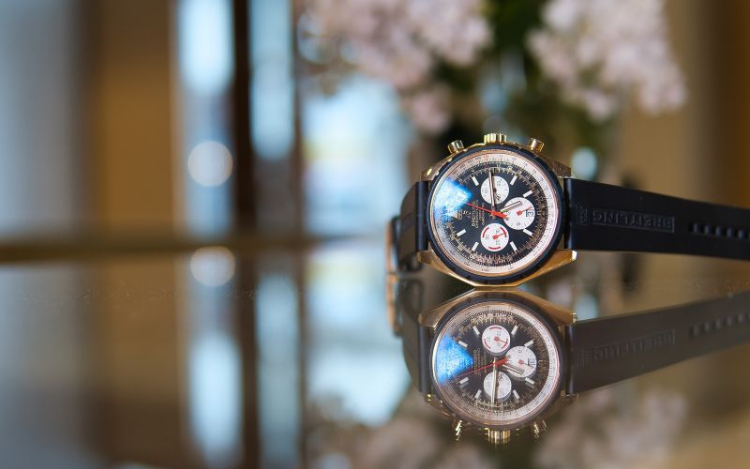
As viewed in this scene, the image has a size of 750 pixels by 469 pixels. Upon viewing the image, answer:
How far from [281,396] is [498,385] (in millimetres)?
127

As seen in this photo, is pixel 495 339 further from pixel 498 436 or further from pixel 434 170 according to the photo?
pixel 434 170

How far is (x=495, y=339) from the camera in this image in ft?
1.76

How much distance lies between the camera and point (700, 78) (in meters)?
3.20

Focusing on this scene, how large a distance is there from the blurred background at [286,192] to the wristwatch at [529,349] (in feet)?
0.08

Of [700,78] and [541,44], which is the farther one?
[700,78]

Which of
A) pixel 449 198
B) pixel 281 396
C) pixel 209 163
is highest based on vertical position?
pixel 209 163

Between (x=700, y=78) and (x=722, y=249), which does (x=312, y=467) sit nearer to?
(x=722, y=249)

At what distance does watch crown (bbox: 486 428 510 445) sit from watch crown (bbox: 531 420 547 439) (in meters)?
0.01

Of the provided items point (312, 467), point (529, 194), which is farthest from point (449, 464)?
point (529, 194)

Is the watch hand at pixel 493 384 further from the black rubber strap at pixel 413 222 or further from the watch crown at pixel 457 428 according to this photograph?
the black rubber strap at pixel 413 222

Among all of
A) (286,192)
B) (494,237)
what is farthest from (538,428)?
(286,192)

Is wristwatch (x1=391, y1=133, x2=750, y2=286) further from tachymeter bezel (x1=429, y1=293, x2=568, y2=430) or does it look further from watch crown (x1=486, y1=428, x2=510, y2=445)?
watch crown (x1=486, y1=428, x2=510, y2=445)

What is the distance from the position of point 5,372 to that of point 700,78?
3.25m

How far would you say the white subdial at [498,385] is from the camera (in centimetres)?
42
